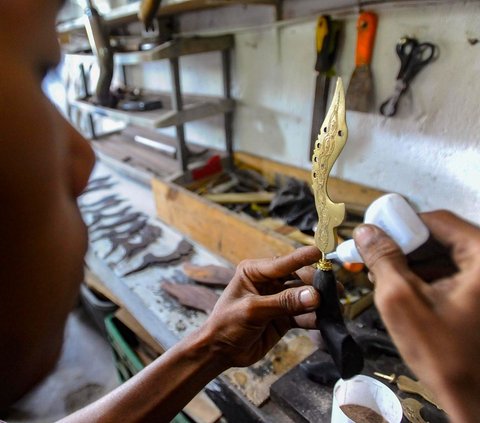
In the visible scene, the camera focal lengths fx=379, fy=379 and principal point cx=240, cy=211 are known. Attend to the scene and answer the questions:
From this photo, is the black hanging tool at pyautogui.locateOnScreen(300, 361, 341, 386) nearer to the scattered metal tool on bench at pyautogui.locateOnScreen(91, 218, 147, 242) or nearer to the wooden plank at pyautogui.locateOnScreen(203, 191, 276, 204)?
the wooden plank at pyautogui.locateOnScreen(203, 191, 276, 204)

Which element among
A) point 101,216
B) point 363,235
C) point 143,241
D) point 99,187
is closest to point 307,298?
point 363,235

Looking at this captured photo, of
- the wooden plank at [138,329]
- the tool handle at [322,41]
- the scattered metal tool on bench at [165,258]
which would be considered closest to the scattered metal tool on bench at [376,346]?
the wooden plank at [138,329]

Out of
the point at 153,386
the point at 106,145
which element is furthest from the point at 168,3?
the point at 153,386

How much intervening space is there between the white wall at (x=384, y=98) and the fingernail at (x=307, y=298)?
0.60 meters

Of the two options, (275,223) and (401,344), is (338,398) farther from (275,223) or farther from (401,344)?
(275,223)

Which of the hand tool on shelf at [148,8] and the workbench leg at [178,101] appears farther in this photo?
the workbench leg at [178,101]

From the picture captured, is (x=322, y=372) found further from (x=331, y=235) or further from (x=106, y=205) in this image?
(x=106, y=205)

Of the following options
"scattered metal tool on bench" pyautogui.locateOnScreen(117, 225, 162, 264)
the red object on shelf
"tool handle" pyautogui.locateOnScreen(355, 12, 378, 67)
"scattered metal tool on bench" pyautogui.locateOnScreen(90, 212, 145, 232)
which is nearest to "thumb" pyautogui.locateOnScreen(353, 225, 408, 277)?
"tool handle" pyautogui.locateOnScreen(355, 12, 378, 67)

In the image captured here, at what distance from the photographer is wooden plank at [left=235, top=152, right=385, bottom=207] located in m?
1.12

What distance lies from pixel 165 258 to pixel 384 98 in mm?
793

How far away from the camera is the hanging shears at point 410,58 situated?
887mm

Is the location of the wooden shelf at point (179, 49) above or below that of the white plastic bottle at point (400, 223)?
above

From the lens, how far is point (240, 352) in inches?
25.6

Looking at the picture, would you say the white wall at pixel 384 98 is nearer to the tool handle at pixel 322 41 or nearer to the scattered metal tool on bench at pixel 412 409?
the tool handle at pixel 322 41
